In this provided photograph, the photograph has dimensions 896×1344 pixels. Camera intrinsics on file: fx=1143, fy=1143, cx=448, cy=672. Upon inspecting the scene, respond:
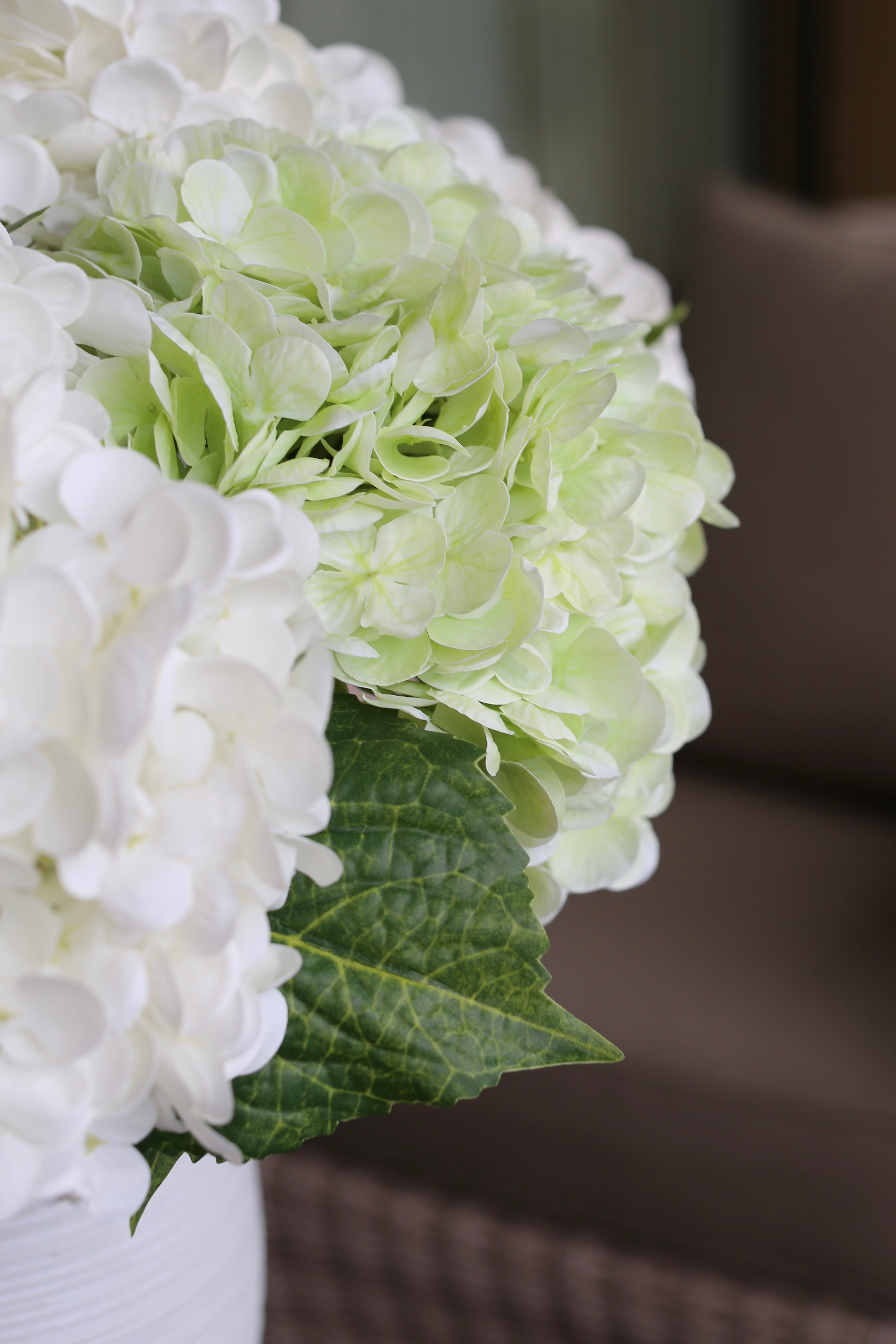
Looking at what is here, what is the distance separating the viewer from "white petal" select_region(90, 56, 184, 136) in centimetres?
28

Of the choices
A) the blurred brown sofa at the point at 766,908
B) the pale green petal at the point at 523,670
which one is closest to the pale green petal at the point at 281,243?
the pale green petal at the point at 523,670

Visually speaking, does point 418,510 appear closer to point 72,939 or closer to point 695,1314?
point 72,939

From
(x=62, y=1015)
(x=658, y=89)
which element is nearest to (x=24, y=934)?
Result: (x=62, y=1015)

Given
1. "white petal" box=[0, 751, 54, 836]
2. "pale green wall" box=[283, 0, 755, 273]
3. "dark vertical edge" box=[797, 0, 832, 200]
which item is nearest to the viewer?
"white petal" box=[0, 751, 54, 836]

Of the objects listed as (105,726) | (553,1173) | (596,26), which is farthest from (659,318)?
(596,26)

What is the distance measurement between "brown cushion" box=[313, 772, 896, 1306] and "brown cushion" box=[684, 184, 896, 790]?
0.12 meters

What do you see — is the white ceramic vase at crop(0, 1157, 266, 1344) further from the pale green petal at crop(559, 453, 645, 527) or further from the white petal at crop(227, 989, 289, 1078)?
the pale green petal at crop(559, 453, 645, 527)

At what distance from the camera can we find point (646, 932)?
697 millimetres

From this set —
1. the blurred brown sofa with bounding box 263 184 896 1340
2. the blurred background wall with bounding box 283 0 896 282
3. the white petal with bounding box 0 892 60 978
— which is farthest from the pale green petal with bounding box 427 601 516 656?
the blurred background wall with bounding box 283 0 896 282

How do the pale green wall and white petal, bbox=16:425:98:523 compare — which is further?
the pale green wall

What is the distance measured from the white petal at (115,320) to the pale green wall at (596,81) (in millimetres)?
773

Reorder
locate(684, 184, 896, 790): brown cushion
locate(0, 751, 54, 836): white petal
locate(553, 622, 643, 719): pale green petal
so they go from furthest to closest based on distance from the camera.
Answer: locate(684, 184, 896, 790): brown cushion → locate(553, 622, 643, 719): pale green petal → locate(0, 751, 54, 836): white petal

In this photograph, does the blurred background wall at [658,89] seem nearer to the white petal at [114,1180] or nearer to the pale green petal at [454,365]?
the pale green petal at [454,365]

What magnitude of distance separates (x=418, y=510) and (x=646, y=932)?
1.65 feet
